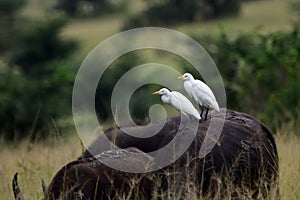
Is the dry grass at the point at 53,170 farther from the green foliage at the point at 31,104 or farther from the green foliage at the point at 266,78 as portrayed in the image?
the green foliage at the point at 31,104

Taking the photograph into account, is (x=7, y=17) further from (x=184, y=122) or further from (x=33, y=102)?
(x=184, y=122)

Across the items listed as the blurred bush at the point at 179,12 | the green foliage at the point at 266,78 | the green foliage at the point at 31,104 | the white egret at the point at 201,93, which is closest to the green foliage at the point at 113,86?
the green foliage at the point at 31,104

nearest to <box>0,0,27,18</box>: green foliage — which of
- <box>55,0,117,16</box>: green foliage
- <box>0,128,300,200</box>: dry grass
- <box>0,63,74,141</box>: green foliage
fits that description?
<box>55,0,117,16</box>: green foliage

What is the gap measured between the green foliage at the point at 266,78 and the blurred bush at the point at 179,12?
28994 millimetres

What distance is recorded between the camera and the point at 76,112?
1166 cm

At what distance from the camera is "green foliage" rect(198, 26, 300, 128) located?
1165 cm

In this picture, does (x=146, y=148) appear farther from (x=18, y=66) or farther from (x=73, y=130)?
(x=18, y=66)

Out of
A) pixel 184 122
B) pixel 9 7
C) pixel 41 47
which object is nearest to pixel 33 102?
pixel 184 122

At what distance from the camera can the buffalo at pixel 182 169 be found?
5.42 metres

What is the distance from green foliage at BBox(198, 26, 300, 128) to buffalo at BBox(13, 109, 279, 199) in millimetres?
4664

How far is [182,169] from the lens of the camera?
569 centimetres

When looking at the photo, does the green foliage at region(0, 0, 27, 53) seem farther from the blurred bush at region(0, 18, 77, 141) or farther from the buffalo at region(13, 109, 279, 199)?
the buffalo at region(13, 109, 279, 199)

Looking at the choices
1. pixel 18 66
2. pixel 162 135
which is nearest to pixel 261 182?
pixel 162 135

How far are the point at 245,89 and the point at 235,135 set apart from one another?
292 inches
